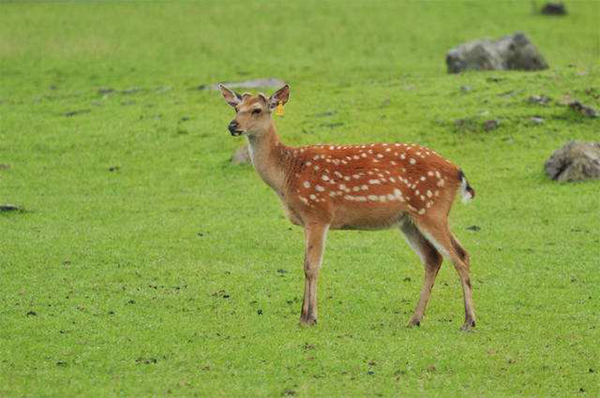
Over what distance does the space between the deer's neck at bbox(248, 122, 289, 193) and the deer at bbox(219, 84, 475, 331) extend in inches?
0.5

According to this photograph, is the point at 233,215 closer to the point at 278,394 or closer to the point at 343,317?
the point at 343,317

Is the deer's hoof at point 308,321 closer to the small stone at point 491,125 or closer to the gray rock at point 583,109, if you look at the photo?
the small stone at point 491,125

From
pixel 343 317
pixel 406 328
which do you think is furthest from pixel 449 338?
pixel 343 317

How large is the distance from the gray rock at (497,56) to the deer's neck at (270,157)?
754 inches

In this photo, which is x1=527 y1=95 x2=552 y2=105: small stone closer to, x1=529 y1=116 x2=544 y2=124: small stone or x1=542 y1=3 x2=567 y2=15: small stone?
x1=529 y1=116 x2=544 y2=124: small stone

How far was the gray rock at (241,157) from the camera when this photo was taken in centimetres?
2612

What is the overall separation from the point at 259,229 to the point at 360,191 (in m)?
6.66

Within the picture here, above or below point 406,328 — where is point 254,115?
above

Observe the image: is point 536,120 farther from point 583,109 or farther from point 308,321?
point 308,321

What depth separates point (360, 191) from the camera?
1472cm

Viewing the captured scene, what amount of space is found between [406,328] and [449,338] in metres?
0.80

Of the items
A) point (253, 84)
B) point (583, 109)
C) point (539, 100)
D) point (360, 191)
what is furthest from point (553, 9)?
point (360, 191)

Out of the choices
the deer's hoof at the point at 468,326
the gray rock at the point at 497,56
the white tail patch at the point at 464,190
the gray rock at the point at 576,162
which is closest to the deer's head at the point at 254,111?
the white tail patch at the point at 464,190

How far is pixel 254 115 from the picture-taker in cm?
1510
